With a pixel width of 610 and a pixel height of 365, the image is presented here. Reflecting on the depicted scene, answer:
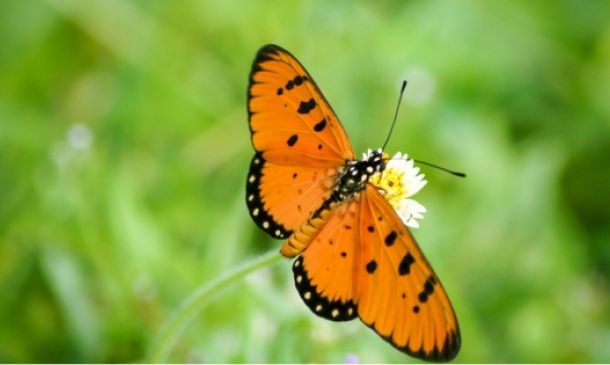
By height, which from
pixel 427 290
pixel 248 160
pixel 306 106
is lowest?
pixel 427 290

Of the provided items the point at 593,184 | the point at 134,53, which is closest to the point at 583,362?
the point at 593,184

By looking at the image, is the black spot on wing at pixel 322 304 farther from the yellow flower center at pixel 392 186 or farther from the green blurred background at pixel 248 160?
the green blurred background at pixel 248 160

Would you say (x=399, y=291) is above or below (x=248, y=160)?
below

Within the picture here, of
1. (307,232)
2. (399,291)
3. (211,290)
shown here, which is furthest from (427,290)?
(211,290)

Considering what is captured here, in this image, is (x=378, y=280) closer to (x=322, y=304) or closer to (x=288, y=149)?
(x=322, y=304)

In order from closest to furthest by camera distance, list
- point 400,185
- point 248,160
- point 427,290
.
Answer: point 427,290
point 400,185
point 248,160

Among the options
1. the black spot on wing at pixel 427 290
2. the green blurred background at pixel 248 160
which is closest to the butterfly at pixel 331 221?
the black spot on wing at pixel 427 290

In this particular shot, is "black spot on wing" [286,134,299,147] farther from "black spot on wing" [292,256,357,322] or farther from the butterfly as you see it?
"black spot on wing" [292,256,357,322]

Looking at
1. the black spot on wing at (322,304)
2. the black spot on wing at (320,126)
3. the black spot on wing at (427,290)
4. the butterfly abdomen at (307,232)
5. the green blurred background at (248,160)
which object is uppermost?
the green blurred background at (248,160)
